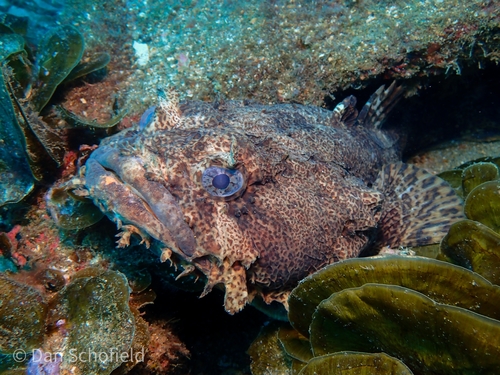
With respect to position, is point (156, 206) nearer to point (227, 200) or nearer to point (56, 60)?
point (227, 200)

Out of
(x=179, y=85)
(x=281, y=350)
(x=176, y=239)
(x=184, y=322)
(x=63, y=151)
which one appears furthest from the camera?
(x=179, y=85)

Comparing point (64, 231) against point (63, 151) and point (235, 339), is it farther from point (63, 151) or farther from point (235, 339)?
point (235, 339)

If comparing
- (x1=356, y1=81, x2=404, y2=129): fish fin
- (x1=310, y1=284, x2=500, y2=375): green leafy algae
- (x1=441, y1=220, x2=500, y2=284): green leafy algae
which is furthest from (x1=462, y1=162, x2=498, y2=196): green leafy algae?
(x1=310, y1=284, x2=500, y2=375): green leafy algae

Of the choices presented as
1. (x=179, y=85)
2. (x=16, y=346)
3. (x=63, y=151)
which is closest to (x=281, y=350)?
(x=16, y=346)

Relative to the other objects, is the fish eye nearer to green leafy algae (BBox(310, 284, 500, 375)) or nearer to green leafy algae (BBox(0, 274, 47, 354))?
green leafy algae (BBox(310, 284, 500, 375))

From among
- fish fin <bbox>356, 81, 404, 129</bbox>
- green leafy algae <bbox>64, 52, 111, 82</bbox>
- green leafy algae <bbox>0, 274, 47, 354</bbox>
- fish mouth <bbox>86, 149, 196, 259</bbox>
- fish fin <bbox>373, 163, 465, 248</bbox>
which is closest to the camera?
fish mouth <bbox>86, 149, 196, 259</bbox>
